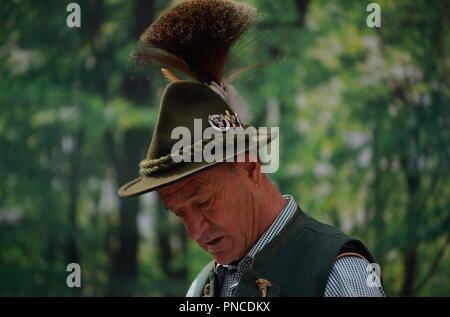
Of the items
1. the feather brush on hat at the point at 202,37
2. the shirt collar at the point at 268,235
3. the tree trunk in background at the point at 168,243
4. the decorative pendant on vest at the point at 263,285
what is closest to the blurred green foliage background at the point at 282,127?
the tree trunk in background at the point at 168,243

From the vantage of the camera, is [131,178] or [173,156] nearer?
[173,156]

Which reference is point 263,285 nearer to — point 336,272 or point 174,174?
point 336,272

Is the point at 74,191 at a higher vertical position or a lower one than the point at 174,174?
lower

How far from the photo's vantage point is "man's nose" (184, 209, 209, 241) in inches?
83.6

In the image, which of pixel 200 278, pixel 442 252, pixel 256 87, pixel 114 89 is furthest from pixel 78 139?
pixel 200 278

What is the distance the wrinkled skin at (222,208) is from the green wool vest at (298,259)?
0.32 feet

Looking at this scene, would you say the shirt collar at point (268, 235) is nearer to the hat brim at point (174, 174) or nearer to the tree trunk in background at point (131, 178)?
the hat brim at point (174, 174)

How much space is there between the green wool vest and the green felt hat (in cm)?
40

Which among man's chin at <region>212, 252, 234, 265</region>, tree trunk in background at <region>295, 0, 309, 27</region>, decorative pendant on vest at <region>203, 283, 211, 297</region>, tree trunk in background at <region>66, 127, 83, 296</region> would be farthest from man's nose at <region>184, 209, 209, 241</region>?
tree trunk in background at <region>66, 127, 83, 296</region>

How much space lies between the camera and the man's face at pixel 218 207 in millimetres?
2125

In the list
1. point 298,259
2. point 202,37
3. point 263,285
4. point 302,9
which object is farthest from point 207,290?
point 302,9

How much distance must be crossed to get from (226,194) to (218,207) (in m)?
0.06

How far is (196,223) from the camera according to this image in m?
2.13
